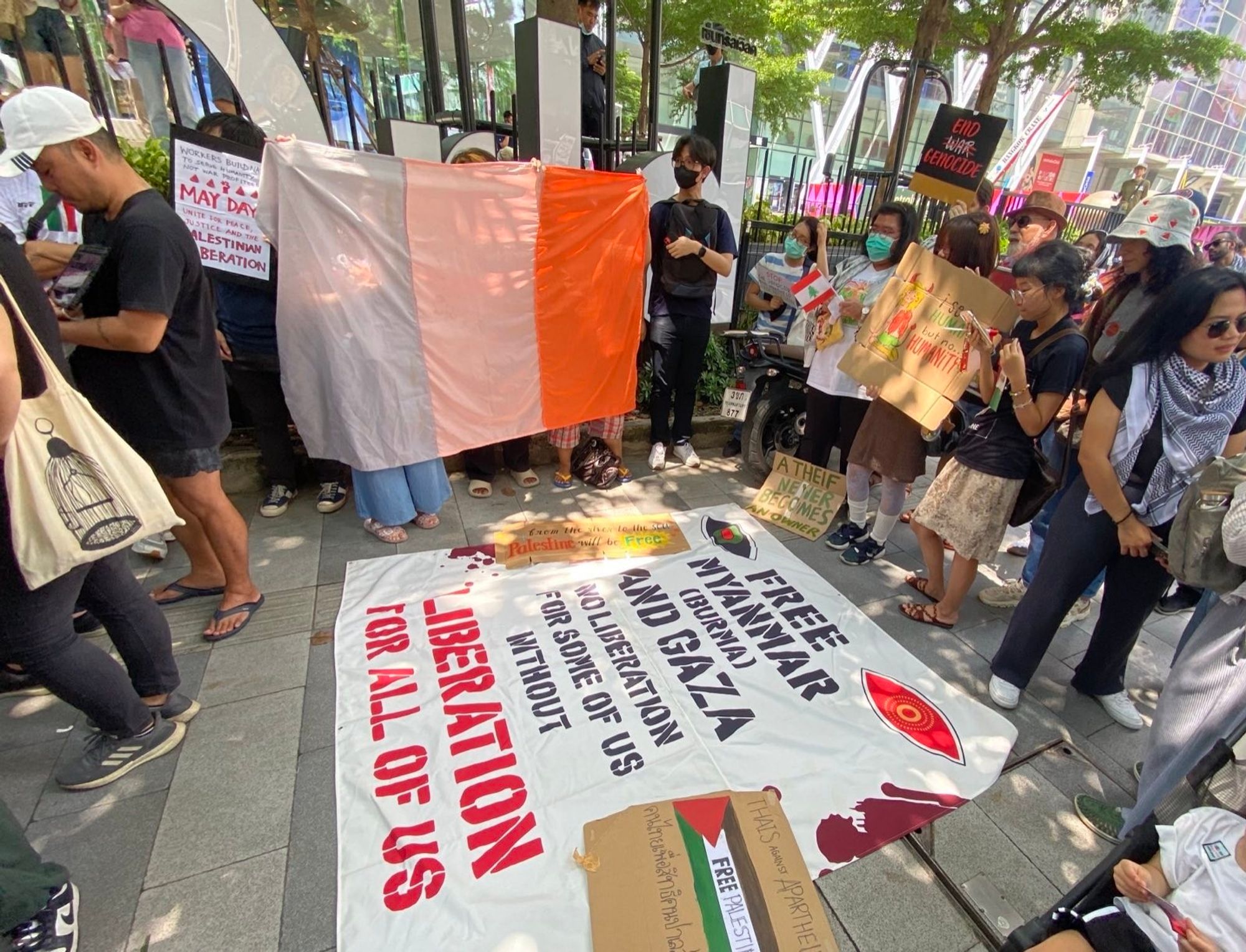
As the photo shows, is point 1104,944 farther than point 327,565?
No

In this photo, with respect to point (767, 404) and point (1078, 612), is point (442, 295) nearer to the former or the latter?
point (767, 404)

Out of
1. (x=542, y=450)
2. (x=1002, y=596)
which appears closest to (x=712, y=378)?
(x=542, y=450)

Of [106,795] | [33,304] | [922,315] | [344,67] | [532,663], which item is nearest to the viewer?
[33,304]

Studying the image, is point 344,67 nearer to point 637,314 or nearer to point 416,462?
point 637,314

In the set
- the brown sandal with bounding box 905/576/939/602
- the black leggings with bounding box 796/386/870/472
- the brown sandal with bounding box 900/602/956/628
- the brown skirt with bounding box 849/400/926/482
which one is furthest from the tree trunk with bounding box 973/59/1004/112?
the brown sandal with bounding box 900/602/956/628

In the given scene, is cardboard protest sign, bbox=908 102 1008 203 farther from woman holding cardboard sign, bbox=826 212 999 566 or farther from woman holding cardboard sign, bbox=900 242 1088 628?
woman holding cardboard sign, bbox=900 242 1088 628

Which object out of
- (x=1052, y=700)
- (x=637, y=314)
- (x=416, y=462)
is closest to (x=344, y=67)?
(x=637, y=314)

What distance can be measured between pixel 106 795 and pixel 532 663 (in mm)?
1478

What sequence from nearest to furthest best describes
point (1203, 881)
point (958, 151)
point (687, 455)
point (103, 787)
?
point (1203, 881)
point (103, 787)
point (687, 455)
point (958, 151)

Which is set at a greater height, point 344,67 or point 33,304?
point 344,67

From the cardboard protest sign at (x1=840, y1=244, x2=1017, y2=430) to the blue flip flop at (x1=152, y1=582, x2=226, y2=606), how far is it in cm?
340

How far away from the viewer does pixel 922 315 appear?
290 centimetres

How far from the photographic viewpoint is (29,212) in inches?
120

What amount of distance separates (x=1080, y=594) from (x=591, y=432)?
289 centimetres
